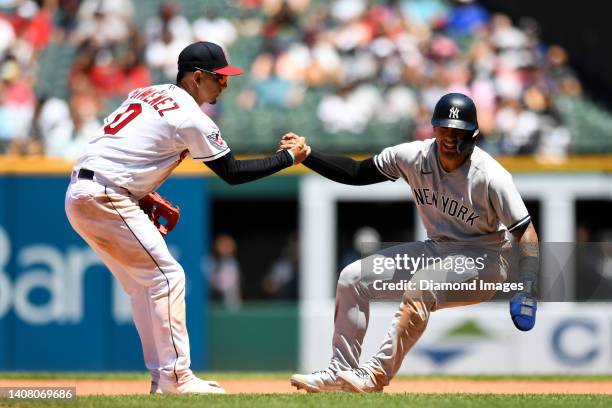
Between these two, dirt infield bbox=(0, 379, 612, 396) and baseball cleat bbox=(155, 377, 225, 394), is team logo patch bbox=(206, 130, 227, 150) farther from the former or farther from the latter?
dirt infield bbox=(0, 379, 612, 396)

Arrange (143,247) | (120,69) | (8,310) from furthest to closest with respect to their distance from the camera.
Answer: (120,69) < (8,310) < (143,247)

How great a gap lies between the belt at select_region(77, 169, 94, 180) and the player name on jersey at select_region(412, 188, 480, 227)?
1845 millimetres

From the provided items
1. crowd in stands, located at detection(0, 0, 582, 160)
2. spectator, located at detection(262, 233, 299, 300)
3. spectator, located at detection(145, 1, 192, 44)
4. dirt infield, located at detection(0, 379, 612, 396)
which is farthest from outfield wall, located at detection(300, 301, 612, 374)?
spectator, located at detection(145, 1, 192, 44)

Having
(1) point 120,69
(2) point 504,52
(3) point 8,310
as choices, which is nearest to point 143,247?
(3) point 8,310

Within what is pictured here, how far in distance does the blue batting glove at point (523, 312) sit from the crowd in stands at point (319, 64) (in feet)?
22.1

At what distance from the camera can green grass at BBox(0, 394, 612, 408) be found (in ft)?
18.7

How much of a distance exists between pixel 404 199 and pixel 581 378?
A: 318cm

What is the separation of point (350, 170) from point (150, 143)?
122 cm

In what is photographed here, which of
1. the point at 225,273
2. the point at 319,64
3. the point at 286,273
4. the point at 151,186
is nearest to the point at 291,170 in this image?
the point at 286,273

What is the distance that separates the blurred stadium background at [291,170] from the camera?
12094 mm

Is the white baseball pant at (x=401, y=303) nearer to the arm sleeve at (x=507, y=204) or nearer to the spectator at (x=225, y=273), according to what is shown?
the arm sleeve at (x=507, y=204)

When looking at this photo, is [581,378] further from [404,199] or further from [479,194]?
[479,194]

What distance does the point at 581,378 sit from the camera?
10.3 m

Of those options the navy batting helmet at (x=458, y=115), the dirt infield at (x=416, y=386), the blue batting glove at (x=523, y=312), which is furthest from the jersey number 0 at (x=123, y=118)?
the blue batting glove at (x=523, y=312)
